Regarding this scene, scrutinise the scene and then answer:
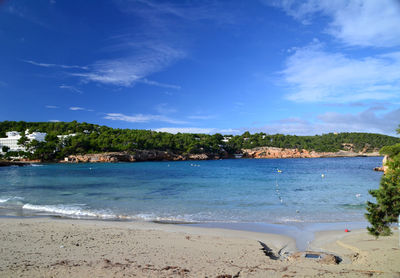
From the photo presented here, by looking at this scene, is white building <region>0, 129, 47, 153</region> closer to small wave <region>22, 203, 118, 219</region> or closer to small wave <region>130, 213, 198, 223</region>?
small wave <region>22, 203, 118, 219</region>

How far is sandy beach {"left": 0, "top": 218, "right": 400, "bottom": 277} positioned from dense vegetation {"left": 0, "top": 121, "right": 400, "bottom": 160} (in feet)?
259

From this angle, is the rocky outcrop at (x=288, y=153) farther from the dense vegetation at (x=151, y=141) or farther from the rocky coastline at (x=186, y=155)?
the dense vegetation at (x=151, y=141)

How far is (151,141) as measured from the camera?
93.4m

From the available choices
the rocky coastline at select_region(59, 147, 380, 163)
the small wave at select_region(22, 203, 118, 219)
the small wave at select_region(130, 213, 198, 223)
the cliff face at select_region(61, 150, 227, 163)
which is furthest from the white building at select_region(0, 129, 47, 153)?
the small wave at select_region(130, 213, 198, 223)

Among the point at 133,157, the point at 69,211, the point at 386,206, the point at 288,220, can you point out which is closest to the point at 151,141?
the point at 133,157

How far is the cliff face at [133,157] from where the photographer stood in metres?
79.1

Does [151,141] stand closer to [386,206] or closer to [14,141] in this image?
[14,141]

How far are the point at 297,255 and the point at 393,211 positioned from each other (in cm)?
234

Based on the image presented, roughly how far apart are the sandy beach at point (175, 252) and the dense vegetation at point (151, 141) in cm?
7909

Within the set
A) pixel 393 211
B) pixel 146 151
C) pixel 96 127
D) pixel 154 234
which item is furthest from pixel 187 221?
pixel 96 127

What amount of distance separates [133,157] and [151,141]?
11.5m

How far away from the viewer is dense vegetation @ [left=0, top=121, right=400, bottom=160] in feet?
266

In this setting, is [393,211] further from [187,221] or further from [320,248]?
[187,221]

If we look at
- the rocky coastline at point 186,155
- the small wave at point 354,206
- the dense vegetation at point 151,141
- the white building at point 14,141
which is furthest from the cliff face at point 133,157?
the small wave at point 354,206
